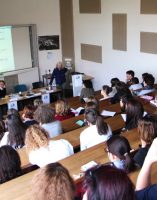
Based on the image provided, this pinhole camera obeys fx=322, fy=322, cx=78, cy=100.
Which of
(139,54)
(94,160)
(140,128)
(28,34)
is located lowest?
(94,160)

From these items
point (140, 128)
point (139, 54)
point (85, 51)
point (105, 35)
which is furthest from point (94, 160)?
point (85, 51)

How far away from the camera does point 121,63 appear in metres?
9.86

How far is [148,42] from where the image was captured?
8953 mm

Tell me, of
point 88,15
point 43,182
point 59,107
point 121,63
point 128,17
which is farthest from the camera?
point 88,15

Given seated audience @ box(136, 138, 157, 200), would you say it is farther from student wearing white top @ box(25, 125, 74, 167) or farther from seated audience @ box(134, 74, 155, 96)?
seated audience @ box(134, 74, 155, 96)

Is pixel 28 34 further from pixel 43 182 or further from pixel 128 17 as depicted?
pixel 43 182

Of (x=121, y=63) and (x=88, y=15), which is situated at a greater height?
(x=88, y=15)

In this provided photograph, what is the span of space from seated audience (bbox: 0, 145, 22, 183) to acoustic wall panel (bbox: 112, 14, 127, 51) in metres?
7.03

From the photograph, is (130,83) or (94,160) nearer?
(94,160)

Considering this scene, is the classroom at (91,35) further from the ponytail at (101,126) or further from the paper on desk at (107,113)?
the ponytail at (101,126)

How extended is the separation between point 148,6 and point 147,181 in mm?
7348

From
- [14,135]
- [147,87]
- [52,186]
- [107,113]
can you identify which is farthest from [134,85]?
[52,186]

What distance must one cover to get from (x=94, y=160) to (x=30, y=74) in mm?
7555

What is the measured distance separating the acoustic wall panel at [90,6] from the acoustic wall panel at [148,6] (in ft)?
5.72
